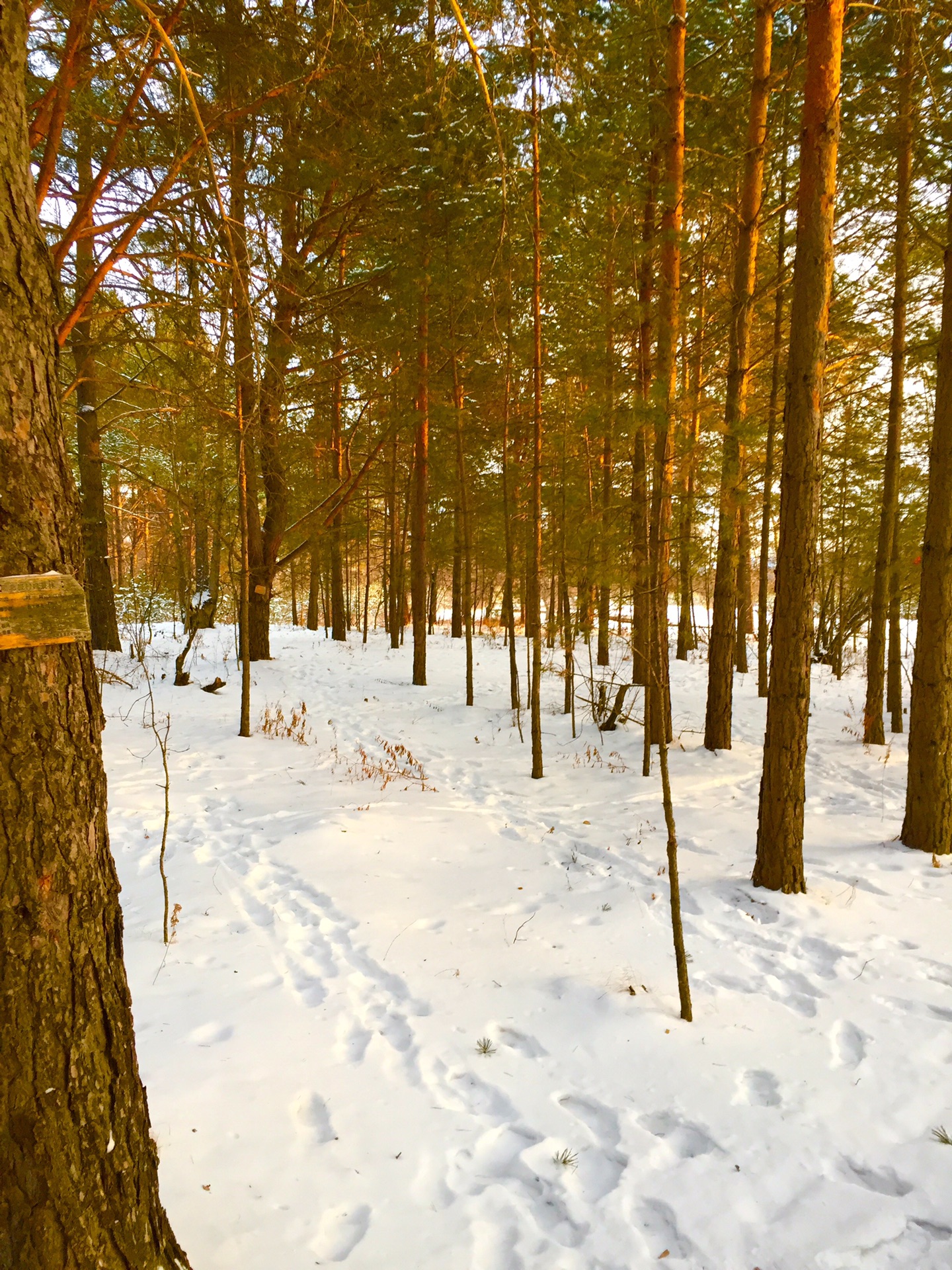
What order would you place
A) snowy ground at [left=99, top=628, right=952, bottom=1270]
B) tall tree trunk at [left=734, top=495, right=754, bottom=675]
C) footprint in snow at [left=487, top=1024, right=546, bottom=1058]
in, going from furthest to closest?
tall tree trunk at [left=734, top=495, right=754, bottom=675]
footprint in snow at [left=487, top=1024, right=546, bottom=1058]
snowy ground at [left=99, top=628, right=952, bottom=1270]

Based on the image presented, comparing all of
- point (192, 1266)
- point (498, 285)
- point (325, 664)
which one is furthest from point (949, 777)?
point (325, 664)

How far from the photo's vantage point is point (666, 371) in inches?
135

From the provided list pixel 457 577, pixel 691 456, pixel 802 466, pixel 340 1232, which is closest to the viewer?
pixel 340 1232

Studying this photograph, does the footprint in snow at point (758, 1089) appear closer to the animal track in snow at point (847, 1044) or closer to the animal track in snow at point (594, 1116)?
the animal track in snow at point (847, 1044)

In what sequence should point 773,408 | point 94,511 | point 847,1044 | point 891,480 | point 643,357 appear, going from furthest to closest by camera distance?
point 94,511, point 773,408, point 891,480, point 643,357, point 847,1044

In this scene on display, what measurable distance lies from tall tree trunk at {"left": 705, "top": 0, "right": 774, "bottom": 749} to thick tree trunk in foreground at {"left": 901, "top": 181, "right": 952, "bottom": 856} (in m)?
1.60

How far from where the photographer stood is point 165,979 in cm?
346

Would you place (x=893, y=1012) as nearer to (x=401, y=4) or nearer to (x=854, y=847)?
(x=854, y=847)

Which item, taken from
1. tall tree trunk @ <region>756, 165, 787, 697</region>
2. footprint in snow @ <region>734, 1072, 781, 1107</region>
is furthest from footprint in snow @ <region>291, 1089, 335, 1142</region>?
tall tree trunk @ <region>756, 165, 787, 697</region>

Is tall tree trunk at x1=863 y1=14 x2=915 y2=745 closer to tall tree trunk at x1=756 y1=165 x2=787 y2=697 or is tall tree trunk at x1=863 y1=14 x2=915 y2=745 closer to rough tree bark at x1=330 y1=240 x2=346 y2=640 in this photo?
tall tree trunk at x1=756 y1=165 x2=787 y2=697

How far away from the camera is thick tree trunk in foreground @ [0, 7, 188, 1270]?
4.44 ft

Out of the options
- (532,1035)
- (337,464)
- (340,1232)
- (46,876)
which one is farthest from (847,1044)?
(337,464)

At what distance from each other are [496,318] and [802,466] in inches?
170

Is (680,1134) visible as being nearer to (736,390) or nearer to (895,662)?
(736,390)
